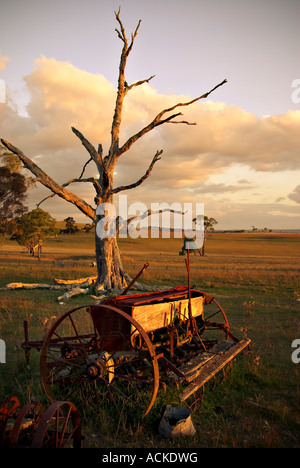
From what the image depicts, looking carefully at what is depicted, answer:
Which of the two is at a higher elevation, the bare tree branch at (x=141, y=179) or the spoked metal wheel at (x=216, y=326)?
the bare tree branch at (x=141, y=179)

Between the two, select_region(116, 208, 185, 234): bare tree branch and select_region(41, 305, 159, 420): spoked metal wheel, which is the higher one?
select_region(116, 208, 185, 234): bare tree branch

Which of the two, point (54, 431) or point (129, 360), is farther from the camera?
point (129, 360)

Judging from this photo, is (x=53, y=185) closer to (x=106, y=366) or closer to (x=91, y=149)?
(x=91, y=149)

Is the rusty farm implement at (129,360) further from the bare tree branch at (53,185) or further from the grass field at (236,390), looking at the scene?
the bare tree branch at (53,185)

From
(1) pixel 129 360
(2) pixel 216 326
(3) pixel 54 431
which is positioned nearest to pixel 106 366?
(1) pixel 129 360

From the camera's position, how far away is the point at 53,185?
1700 cm

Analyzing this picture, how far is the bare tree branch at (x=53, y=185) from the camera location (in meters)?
16.6

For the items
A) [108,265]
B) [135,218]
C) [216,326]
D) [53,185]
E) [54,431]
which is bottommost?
[54,431]

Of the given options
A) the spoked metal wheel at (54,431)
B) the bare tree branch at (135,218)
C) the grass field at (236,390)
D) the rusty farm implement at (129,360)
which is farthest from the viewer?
the bare tree branch at (135,218)

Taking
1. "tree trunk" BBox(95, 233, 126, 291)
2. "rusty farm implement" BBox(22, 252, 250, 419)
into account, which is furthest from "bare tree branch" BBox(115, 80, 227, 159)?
"rusty farm implement" BBox(22, 252, 250, 419)

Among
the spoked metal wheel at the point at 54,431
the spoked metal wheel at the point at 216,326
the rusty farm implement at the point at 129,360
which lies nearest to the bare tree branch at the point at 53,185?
the spoked metal wheel at the point at 216,326

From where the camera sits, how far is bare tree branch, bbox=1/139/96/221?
16562 mm

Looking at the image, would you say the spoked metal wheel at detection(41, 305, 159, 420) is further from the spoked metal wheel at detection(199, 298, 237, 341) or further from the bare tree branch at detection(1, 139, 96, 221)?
the bare tree branch at detection(1, 139, 96, 221)

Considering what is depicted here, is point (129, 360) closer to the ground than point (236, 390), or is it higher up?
higher up
